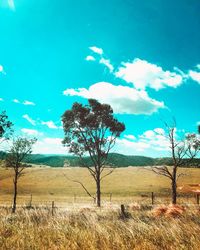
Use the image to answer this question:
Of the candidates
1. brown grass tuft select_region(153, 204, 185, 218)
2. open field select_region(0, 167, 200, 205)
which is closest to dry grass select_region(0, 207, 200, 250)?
brown grass tuft select_region(153, 204, 185, 218)

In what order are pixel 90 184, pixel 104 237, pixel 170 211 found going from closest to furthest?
pixel 104 237 < pixel 170 211 < pixel 90 184

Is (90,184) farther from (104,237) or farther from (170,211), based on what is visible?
(104,237)

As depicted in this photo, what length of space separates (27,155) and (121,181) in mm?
63762

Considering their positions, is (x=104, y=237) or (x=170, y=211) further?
(x=170, y=211)

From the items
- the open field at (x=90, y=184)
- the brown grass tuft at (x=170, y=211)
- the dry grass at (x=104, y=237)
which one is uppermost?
the dry grass at (x=104, y=237)

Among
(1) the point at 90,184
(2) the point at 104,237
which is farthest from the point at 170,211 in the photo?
(1) the point at 90,184

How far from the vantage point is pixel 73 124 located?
138ft

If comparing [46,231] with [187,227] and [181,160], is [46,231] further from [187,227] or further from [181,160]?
[181,160]

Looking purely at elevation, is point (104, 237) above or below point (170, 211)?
above

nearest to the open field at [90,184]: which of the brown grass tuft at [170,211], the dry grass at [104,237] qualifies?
the brown grass tuft at [170,211]

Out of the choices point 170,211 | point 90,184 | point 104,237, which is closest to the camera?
point 104,237

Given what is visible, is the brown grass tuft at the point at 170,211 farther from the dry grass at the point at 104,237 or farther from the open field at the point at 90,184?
the open field at the point at 90,184

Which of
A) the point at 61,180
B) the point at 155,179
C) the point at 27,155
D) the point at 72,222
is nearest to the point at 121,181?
the point at 155,179

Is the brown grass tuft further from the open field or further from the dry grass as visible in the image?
the open field
